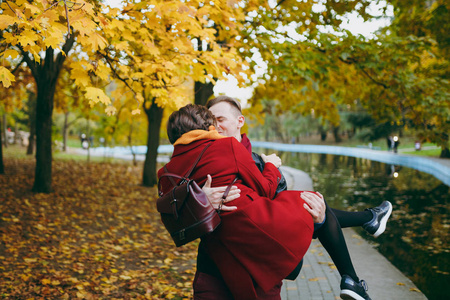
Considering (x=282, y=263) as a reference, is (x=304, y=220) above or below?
above

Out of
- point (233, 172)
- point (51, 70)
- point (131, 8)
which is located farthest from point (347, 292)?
point (51, 70)

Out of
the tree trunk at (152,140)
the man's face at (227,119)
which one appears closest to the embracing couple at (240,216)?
the man's face at (227,119)

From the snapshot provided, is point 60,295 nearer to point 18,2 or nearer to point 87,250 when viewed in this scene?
point 87,250

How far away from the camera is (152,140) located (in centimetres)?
1331

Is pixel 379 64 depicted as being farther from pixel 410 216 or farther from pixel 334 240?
pixel 334 240

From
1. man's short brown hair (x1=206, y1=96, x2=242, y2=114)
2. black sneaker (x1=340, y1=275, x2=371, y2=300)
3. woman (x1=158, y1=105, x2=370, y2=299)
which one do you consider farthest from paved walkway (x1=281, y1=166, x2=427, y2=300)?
man's short brown hair (x1=206, y1=96, x2=242, y2=114)

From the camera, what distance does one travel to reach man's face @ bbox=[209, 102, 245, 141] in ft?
8.25

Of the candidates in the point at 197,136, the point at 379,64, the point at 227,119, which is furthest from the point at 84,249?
the point at 379,64

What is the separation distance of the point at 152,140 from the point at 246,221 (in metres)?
11.7

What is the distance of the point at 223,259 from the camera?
208cm

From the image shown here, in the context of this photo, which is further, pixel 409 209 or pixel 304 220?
pixel 409 209

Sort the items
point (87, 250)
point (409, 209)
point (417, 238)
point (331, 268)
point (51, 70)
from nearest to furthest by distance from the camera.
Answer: point (331, 268)
point (87, 250)
point (417, 238)
point (51, 70)
point (409, 209)

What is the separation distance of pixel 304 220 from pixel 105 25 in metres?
2.72

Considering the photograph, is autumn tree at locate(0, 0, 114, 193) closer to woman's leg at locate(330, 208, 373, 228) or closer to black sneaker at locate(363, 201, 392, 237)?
woman's leg at locate(330, 208, 373, 228)
